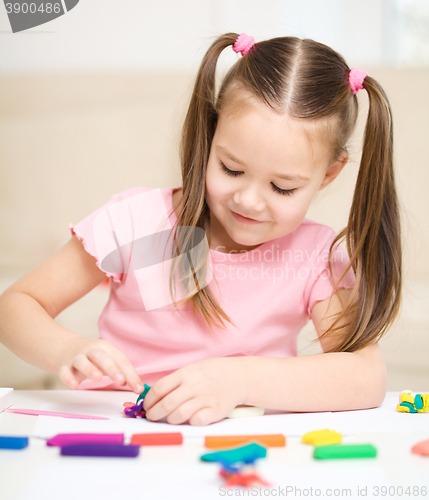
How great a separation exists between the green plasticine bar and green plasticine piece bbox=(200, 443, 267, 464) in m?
0.05

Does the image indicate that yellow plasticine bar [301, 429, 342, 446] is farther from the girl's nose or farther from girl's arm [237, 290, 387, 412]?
the girl's nose

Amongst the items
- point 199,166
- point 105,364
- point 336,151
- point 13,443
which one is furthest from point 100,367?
point 336,151

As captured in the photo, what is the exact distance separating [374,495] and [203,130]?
53 cm

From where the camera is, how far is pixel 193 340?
0.77 meters

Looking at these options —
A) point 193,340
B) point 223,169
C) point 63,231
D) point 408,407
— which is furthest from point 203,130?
point 63,231

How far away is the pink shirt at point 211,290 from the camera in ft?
Answer: 2.55

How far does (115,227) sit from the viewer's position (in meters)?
0.78

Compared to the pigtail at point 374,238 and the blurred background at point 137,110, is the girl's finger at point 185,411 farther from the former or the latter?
the blurred background at point 137,110

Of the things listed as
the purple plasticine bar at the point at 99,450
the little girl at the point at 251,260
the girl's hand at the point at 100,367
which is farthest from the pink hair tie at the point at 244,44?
the purple plasticine bar at the point at 99,450

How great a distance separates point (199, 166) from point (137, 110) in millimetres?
552

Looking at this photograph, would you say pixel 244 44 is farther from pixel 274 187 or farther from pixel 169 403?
pixel 169 403

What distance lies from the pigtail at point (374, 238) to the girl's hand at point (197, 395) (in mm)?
218

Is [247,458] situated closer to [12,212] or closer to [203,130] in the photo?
[203,130]

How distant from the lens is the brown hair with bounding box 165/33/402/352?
69 centimetres
